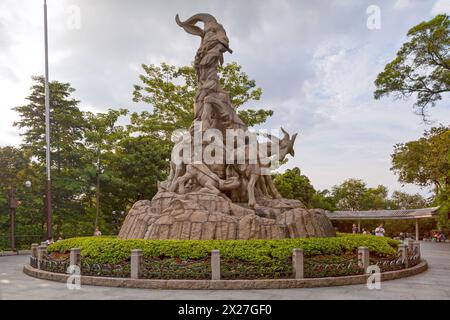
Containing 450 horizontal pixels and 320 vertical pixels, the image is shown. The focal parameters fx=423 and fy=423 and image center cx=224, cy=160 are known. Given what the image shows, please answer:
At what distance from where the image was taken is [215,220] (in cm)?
1305

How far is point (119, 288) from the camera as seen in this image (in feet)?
32.5

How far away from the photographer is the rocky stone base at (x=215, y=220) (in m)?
12.9

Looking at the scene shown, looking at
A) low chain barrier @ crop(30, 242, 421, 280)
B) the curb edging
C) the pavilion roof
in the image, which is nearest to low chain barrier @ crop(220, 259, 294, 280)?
low chain barrier @ crop(30, 242, 421, 280)

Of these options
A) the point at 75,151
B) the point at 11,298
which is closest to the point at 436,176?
the point at 75,151

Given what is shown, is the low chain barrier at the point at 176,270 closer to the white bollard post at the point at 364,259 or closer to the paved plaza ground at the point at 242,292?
the paved plaza ground at the point at 242,292

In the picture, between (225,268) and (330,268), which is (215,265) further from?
(330,268)

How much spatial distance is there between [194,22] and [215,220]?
9293 mm

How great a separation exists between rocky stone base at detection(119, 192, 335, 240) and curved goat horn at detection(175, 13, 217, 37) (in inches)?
A: 293

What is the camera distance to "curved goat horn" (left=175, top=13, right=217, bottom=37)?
17.8 metres

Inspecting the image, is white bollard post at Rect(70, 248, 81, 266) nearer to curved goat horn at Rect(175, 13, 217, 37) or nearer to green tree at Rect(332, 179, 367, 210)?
curved goat horn at Rect(175, 13, 217, 37)

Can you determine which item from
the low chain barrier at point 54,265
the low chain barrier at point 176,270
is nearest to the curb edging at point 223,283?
the low chain barrier at point 176,270

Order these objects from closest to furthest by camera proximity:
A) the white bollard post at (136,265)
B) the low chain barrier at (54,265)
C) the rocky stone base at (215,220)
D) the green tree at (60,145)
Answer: the white bollard post at (136,265) → the low chain barrier at (54,265) → the rocky stone base at (215,220) → the green tree at (60,145)

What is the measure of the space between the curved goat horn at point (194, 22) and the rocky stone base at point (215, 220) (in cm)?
743

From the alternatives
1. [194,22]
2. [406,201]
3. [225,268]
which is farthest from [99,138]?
[406,201]
